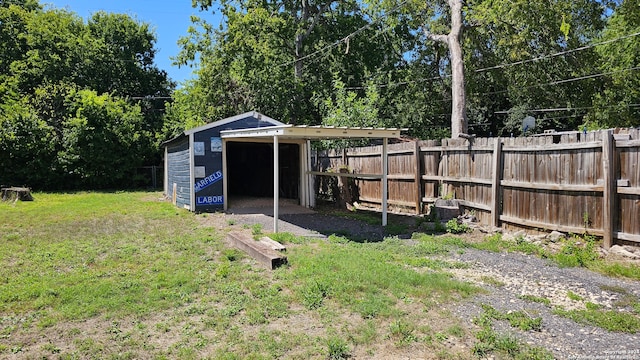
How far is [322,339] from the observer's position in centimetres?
345

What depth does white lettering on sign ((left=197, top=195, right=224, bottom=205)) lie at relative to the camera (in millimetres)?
11289

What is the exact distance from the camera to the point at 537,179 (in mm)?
6824

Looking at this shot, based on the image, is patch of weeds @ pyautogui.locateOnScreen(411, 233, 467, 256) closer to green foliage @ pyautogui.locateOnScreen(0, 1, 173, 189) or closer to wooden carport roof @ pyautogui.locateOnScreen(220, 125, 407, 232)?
wooden carport roof @ pyautogui.locateOnScreen(220, 125, 407, 232)

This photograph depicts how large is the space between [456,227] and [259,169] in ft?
31.6

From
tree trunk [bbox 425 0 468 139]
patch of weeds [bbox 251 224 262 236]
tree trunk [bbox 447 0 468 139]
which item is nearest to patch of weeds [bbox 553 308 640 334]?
patch of weeds [bbox 251 224 262 236]

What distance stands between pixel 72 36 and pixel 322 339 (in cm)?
2854

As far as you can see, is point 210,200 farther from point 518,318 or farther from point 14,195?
point 518,318

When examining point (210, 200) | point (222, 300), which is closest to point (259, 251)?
point (222, 300)

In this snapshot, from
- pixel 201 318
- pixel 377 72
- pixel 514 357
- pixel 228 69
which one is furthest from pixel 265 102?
pixel 514 357

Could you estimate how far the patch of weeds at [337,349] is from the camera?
3.16 meters

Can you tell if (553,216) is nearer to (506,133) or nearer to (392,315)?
(392,315)

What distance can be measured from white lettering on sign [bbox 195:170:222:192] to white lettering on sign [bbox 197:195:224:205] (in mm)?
271

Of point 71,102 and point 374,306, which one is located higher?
point 71,102

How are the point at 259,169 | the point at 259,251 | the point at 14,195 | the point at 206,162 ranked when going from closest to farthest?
the point at 259,251 → the point at 206,162 → the point at 14,195 → the point at 259,169
